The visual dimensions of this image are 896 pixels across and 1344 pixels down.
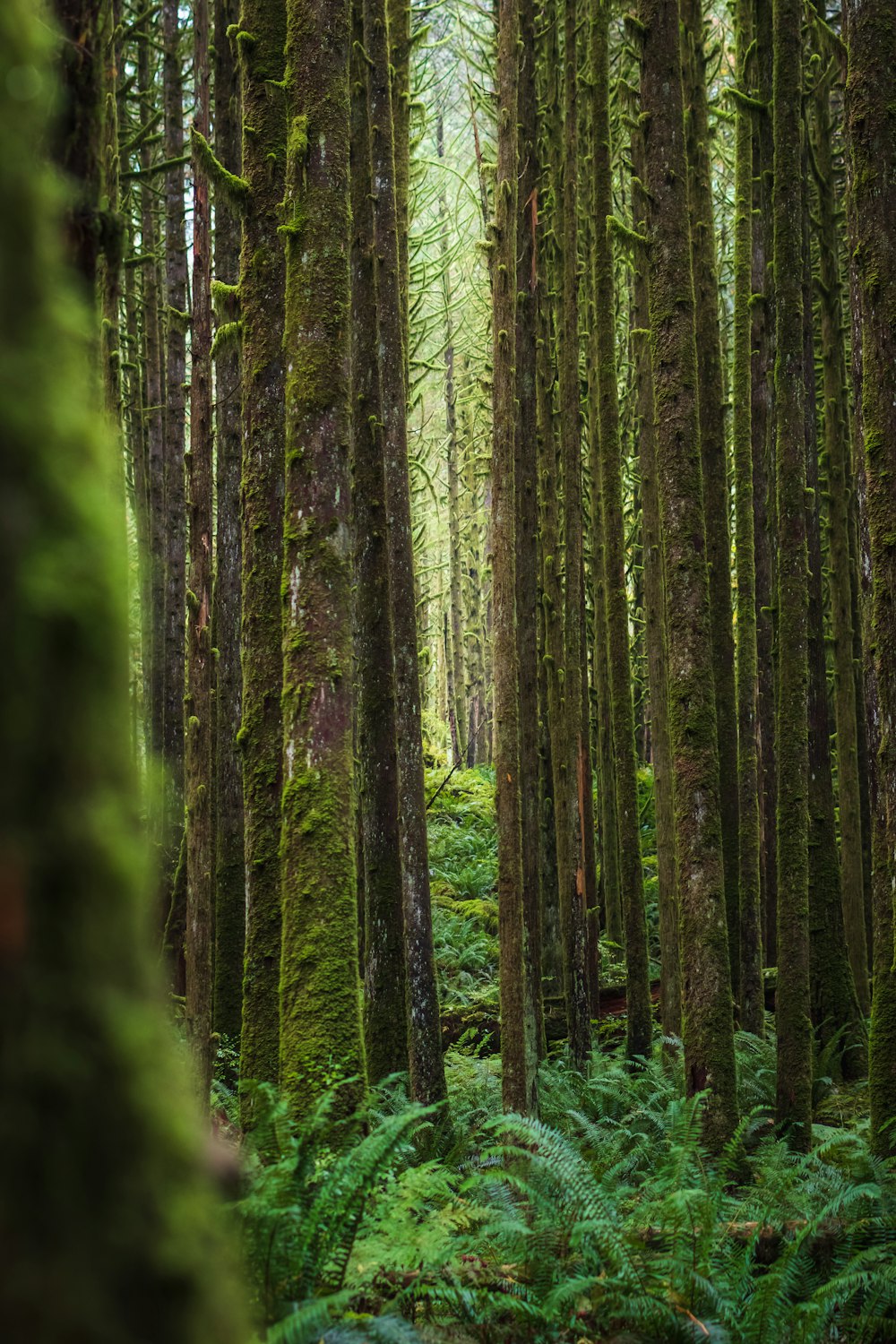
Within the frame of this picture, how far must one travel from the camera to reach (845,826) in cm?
1118

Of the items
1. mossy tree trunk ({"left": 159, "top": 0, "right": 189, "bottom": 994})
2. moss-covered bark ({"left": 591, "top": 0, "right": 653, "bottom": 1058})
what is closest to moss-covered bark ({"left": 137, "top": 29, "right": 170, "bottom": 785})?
mossy tree trunk ({"left": 159, "top": 0, "right": 189, "bottom": 994})

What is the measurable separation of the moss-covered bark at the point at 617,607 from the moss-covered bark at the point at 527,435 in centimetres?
63

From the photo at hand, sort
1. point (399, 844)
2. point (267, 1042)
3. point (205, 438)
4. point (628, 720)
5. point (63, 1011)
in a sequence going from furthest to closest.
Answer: point (628, 720) < point (399, 844) < point (205, 438) < point (267, 1042) < point (63, 1011)

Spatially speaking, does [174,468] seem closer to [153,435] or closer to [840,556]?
[153,435]

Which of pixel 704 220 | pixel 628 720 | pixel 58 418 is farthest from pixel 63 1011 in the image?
pixel 704 220

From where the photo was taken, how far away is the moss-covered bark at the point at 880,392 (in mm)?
5219

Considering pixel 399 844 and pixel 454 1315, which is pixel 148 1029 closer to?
pixel 454 1315

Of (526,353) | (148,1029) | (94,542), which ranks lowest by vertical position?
(148,1029)

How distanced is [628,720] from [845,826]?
12.2 ft

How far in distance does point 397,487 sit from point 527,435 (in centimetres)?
185

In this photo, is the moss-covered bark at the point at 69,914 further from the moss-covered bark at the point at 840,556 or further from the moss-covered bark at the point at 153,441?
the moss-covered bark at the point at 153,441

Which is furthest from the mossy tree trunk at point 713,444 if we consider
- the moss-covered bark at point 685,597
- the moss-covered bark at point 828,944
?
the moss-covered bark at point 685,597

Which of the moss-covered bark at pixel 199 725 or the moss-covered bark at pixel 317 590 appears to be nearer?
the moss-covered bark at pixel 317 590

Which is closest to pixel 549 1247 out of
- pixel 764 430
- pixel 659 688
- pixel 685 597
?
pixel 685 597
